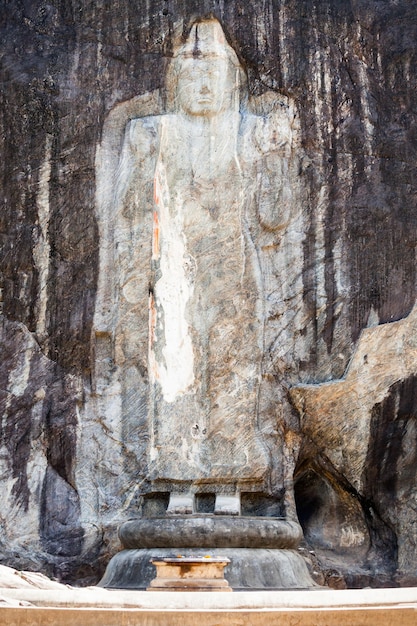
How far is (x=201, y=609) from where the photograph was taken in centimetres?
748

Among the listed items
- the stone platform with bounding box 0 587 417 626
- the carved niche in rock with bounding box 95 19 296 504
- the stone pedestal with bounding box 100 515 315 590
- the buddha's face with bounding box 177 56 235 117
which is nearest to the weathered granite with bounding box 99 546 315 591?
the stone pedestal with bounding box 100 515 315 590

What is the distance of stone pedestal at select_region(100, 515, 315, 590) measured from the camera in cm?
1110

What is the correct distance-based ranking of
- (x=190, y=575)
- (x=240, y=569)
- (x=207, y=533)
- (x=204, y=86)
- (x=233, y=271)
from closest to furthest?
1. (x=190, y=575)
2. (x=240, y=569)
3. (x=207, y=533)
4. (x=233, y=271)
5. (x=204, y=86)

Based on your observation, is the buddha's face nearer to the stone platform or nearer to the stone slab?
the stone slab

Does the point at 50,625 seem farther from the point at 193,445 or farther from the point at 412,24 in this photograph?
the point at 412,24

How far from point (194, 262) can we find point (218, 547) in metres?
2.93

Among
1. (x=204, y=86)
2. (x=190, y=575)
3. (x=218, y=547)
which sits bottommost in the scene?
(x=218, y=547)

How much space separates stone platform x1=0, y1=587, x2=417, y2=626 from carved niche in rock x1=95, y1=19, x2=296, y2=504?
3808 mm

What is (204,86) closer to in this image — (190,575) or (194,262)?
(194,262)

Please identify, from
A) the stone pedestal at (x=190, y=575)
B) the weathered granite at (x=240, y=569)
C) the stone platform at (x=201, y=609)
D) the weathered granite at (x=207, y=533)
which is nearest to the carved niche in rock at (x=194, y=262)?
the weathered granite at (x=207, y=533)

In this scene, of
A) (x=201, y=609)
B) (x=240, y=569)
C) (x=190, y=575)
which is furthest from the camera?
(x=240, y=569)

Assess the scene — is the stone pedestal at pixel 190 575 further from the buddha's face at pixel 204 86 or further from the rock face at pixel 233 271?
the buddha's face at pixel 204 86

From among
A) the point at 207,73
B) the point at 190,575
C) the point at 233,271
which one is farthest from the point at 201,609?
A: the point at 207,73

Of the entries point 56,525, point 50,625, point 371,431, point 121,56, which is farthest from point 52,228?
point 50,625
